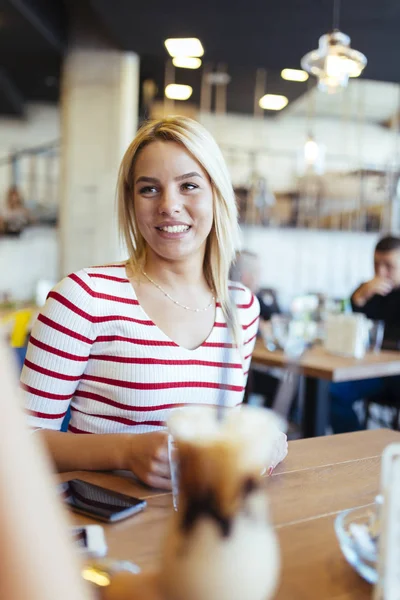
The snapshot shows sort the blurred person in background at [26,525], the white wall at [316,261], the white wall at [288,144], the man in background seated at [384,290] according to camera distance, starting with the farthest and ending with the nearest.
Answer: the white wall at [316,261], the white wall at [288,144], the man in background seated at [384,290], the blurred person in background at [26,525]

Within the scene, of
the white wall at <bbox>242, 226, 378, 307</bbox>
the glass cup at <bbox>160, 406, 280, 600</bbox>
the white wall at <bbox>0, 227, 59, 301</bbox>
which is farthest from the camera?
the white wall at <bbox>242, 226, 378, 307</bbox>

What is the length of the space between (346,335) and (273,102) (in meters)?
5.40

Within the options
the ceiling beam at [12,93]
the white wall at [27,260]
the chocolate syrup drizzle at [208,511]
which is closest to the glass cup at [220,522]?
the chocolate syrup drizzle at [208,511]

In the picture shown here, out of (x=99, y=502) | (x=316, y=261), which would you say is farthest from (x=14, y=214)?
(x=99, y=502)

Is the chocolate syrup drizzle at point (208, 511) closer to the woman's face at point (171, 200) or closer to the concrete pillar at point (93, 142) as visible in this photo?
the woman's face at point (171, 200)

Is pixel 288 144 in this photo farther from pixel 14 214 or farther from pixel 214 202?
pixel 214 202

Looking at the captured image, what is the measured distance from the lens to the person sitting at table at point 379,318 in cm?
353

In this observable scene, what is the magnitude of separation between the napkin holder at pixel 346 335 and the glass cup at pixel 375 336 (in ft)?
0.59

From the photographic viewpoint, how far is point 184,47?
5.40 m

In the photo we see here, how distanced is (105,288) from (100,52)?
205 inches

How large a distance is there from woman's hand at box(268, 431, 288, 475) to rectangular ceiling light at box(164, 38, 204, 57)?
478 cm

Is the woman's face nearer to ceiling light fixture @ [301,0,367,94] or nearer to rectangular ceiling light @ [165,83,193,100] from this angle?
ceiling light fixture @ [301,0,367,94]

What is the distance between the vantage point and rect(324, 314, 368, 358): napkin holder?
277 cm

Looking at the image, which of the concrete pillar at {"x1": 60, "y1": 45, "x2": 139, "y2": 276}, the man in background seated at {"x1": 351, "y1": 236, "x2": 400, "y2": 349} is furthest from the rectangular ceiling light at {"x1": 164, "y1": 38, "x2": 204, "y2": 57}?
the man in background seated at {"x1": 351, "y1": 236, "x2": 400, "y2": 349}
